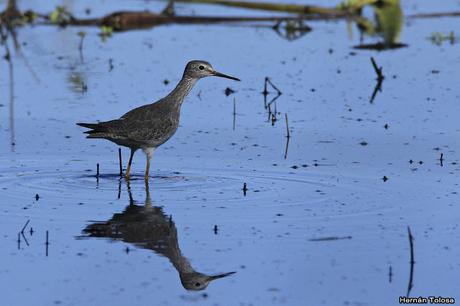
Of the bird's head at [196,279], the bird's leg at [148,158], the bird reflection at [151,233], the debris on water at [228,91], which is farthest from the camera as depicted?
the debris on water at [228,91]

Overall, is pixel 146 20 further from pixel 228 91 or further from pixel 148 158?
pixel 148 158

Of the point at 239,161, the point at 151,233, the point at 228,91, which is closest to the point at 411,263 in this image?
the point at 151,233

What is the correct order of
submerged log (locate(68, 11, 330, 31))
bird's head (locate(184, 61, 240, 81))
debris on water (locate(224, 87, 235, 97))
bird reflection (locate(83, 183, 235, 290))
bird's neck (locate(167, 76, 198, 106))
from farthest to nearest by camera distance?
submerged log (locate(68, 11, 330, 31)) → debris on water (locate(224, 87, 235, 97)) → bird's head (locate(184, 61, 240, 81)) → bird's neck (locate(167, 76, 198, 106)) → bird reflection (locate(83, 183, 235, 290))

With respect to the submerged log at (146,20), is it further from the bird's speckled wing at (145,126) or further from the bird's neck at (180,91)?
the bird's speckled wing at (145,126)

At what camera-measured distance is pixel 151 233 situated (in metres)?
9.31

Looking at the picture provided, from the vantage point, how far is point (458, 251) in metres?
8.84

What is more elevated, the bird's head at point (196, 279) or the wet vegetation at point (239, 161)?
the wet vegetation at point (239, 161)

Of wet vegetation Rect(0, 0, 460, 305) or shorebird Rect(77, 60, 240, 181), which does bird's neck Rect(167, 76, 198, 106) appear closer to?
shorebird Rect(77, 60, 240, 181)

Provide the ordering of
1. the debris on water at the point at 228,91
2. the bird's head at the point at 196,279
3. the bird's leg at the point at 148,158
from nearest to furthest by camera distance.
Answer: the bird's head at the point at 196,279
the bird's leg at the point at 148,158
the debris on water at the point at 228,91

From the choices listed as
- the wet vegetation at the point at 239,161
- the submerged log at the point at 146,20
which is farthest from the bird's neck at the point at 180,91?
the submerged log at the point at 146,20

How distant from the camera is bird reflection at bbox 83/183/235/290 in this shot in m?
8.13

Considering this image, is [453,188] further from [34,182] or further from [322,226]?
[34,182]

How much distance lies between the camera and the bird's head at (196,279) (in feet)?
26.0

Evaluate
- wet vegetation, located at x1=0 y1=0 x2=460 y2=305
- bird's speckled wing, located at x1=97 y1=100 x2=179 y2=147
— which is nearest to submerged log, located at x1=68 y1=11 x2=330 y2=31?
wet vegetation, located at x1=0 y1=0 x2=460 y2=305
